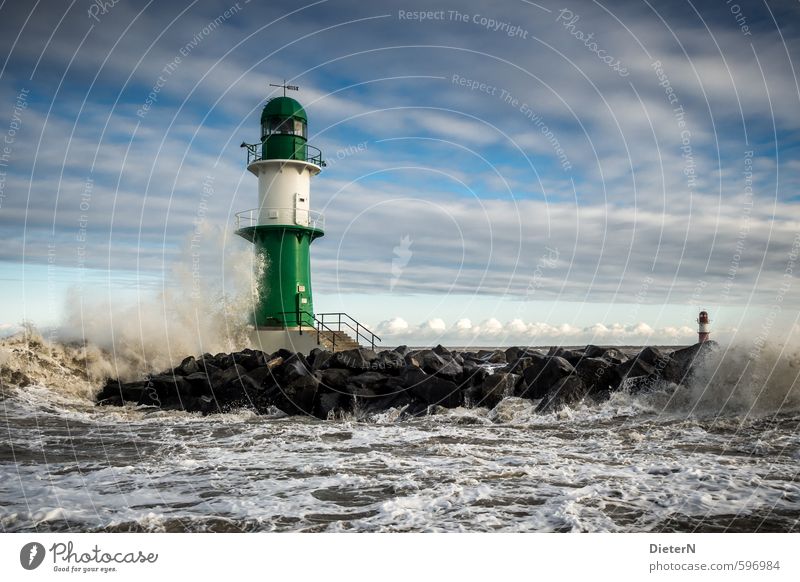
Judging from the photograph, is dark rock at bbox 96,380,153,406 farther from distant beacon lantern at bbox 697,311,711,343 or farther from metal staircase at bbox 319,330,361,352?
distant beacon lantern at bbox 697,311,711,343

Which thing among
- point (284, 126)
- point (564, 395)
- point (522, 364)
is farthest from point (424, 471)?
point (284, 126)

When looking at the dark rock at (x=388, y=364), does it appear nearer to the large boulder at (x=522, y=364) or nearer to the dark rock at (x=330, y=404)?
the dark rock at (x=330, y=404)

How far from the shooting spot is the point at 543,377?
48.2 feet

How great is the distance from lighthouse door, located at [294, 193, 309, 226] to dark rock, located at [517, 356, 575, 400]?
40.2 ft

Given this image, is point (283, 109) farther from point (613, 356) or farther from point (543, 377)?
point (543, 377)

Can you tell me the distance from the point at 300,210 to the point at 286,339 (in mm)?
5025

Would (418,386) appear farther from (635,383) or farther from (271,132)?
(271,132)

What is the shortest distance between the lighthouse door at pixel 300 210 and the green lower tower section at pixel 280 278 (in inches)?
15.7

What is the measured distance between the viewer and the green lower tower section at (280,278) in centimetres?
2372

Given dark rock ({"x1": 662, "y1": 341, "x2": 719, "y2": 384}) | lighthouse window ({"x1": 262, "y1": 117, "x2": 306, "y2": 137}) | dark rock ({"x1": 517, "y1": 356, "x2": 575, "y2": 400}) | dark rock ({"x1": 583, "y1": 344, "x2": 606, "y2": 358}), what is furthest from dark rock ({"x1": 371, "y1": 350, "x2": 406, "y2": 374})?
lighthouse window ({"x1": 262, "y1": 117, "x2": 306, "y2": 137})

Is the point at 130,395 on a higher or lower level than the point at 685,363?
lower

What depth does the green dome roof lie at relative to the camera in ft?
80.2

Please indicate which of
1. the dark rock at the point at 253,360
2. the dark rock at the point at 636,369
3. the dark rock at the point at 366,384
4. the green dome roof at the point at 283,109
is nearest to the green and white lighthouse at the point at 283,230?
the green dome roof at the point at 283,109

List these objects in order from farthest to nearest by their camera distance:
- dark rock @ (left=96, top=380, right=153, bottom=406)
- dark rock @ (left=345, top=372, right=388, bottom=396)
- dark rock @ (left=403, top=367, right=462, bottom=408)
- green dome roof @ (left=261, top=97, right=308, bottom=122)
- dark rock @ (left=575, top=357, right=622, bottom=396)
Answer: green dome roof @ (left=261, top=97, right=308, bottom=122) < dark rock @ (left=96, top=380, right=153, bottom=406) < dark rock @ (left=345, top=372, right=388, bottom=396) < dark rock @ (left=575, top=357, right=622, bottom=396) < dark rock @ (left=403, top=367, right=462, bottom=408)
